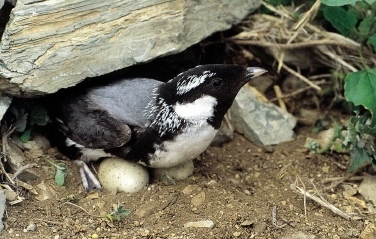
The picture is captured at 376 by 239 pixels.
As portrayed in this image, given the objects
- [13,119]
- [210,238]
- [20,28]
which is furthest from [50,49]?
[210,238]

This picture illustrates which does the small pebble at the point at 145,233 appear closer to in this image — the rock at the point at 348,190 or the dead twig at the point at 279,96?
the rock at the point at 348,190

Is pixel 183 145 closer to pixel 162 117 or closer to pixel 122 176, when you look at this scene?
pixel 162 117

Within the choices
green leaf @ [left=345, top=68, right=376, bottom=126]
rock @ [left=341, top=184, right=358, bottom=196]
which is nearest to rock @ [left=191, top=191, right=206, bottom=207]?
rock @ [left=341, top=184, right=358, bottom=196]

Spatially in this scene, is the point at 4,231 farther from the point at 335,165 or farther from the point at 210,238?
the point at 335,165

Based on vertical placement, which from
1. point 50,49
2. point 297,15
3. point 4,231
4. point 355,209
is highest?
point 50,49

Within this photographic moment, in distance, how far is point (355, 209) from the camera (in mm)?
4105

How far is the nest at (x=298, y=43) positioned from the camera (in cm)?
488

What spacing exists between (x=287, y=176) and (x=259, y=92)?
38.0 inches

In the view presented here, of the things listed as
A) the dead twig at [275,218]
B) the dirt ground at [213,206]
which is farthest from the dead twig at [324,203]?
the dead twig at [275,218]

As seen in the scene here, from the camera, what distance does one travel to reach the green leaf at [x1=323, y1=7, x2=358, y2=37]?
4488 millimetres

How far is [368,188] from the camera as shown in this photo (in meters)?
4.27

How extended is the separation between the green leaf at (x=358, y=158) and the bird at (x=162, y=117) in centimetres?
83

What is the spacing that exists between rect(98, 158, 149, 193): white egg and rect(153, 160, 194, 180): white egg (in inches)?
3.5

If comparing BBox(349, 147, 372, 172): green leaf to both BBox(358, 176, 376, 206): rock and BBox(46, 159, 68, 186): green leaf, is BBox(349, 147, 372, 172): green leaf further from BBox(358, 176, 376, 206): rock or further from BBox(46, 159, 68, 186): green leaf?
BBox(46, 159, 68, 186): green leaf
